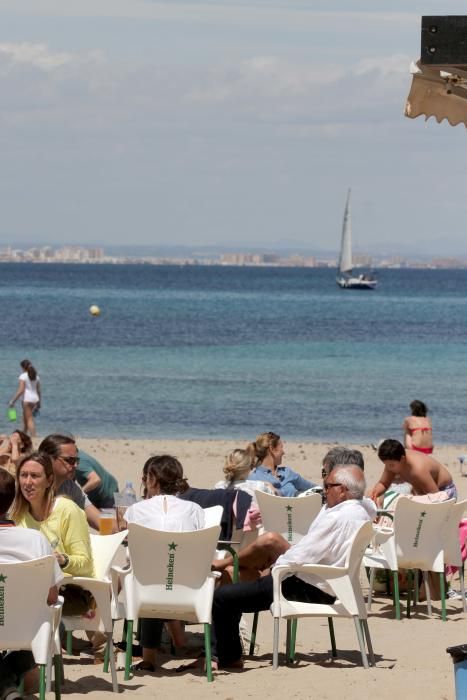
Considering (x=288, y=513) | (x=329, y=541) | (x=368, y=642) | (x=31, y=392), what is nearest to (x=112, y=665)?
(x=329, y=541)

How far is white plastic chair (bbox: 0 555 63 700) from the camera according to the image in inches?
210

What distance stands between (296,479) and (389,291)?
11738 centimetres

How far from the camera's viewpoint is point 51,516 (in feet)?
20.5

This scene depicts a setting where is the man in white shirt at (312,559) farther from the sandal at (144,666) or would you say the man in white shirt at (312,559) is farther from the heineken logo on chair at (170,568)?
the heineken logo on chair at (170,568)

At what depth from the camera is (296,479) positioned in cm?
959

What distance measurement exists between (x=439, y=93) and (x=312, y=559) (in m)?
2.60

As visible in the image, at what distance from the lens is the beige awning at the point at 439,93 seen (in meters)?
4.82

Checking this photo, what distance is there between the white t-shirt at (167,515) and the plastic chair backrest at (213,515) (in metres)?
0.39

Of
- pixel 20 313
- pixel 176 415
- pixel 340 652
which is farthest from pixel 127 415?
pixel 20 313

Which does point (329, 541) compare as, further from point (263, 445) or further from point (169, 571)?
point (263, 445)

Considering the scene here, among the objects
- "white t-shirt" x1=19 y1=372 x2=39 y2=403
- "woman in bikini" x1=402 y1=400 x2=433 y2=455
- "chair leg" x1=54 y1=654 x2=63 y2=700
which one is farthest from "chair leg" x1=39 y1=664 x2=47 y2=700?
"white t-shirt" x1=19 y1=372 x2=39 y2=403

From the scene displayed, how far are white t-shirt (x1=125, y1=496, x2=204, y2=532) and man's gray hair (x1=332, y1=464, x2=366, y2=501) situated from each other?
716mm

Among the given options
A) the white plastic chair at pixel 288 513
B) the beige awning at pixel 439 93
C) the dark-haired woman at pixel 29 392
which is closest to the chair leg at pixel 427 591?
the white plastic chair at pixel 288 513

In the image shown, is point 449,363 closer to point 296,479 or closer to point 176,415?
point 176,415
